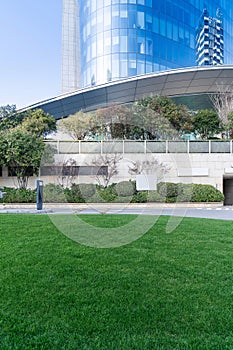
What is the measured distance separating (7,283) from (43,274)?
0.47m

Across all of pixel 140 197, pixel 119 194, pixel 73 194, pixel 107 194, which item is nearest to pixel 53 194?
pixel 73 194

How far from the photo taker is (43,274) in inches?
149

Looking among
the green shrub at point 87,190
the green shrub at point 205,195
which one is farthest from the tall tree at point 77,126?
the green shrub at point 205,195

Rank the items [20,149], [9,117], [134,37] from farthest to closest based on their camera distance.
A: [134,37], [9,117], [20,149]

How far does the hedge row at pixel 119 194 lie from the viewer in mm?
15648

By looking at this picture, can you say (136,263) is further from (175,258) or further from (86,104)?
(86,104)

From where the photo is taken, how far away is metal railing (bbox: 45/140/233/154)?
18125mm

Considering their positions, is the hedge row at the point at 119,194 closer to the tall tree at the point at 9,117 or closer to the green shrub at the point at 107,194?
the green shrub at the point at 107,194

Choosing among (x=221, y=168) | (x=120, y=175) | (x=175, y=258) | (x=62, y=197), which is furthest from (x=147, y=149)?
(x=175, y=258)

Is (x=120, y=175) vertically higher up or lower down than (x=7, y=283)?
higher up

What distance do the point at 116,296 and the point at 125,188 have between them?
13.6 meters

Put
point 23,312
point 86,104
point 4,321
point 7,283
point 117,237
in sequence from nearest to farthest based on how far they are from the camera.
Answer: point 4,321
point 23,312
point 7,283
point 117,237
point 86,104

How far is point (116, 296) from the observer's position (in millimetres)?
3133

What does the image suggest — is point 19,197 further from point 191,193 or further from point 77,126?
point 191,193
